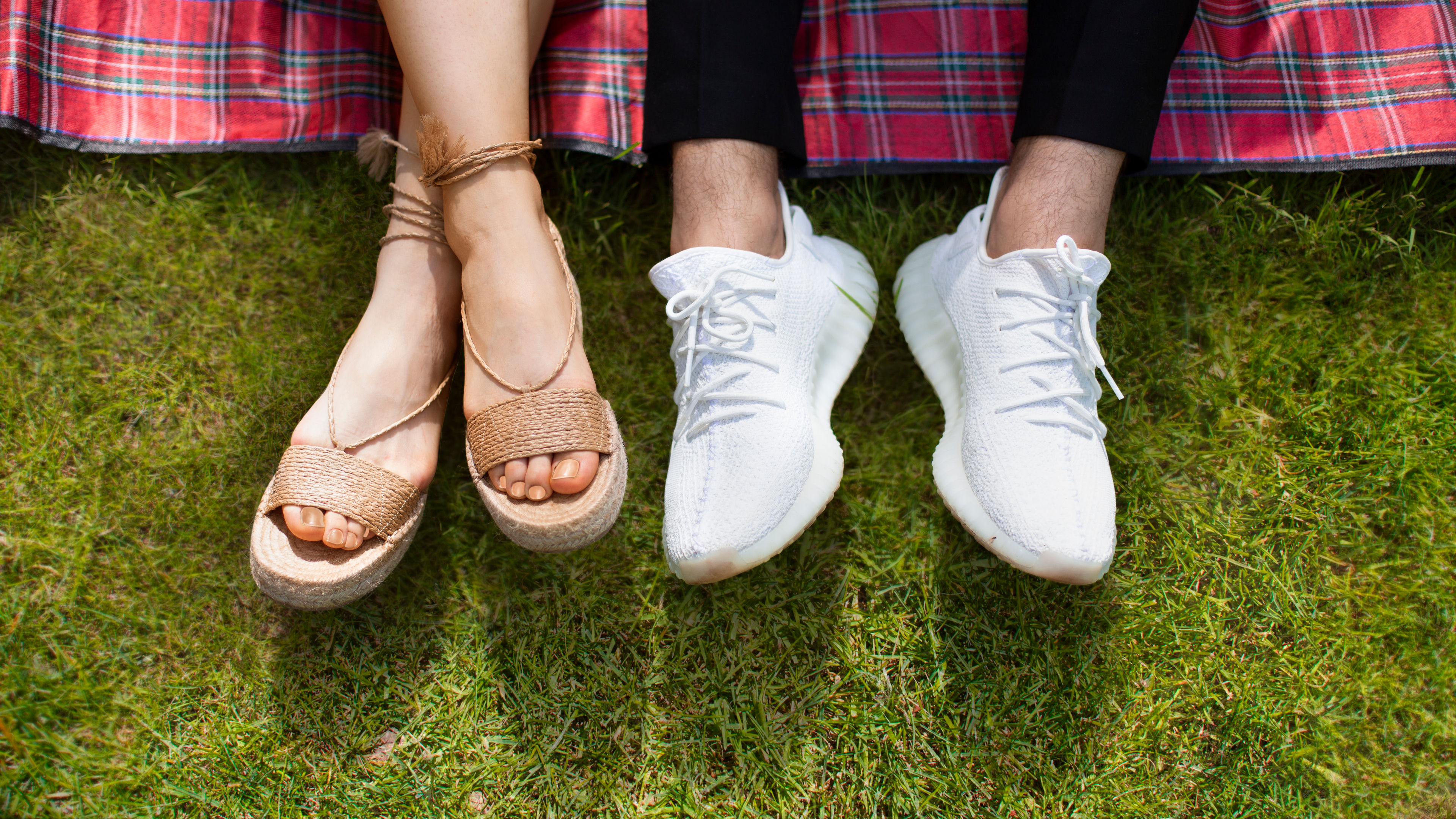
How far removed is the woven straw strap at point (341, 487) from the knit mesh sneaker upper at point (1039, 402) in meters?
0.86

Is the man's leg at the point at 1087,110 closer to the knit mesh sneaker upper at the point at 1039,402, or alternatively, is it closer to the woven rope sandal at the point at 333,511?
the knit mesh sneaker upper at the point at 1039,402

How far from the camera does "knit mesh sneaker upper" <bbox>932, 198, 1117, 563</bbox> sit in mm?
1104

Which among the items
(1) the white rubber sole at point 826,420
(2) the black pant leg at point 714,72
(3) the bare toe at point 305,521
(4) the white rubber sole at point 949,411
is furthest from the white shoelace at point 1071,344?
(3) the bare toe at point 305,521

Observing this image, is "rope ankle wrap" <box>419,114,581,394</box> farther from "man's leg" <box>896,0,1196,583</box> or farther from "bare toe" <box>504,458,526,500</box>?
"man's leg" <box>896,0,1196,583</box>

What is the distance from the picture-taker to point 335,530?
1.12 m

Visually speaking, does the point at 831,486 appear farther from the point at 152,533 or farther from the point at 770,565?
the point at 152,533

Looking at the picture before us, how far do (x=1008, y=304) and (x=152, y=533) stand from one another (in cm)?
148

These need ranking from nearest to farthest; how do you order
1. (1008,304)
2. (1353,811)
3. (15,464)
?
(1008,304) < (1353,811) < (15,464)

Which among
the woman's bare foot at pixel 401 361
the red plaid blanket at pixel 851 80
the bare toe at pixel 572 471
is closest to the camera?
the bare toe at pixel 572 471

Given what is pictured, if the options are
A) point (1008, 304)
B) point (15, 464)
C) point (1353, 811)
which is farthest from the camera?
point (15, 464)

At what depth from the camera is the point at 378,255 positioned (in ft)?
4.79

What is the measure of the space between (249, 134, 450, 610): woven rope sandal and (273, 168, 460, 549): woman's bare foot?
18 millimetres

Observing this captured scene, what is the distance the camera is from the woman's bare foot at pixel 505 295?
1142 mm

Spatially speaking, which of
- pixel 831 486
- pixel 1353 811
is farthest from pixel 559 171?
pixel 1353 811
